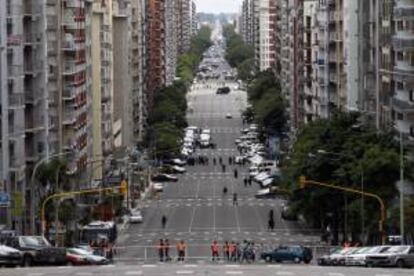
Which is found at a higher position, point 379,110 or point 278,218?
point 379,110

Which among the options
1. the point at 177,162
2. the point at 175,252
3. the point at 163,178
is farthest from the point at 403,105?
the point at 177,162

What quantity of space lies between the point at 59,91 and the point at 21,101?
23.8 meters

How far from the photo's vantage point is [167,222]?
440ft

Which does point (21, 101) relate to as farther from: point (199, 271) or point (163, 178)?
point (163, 178)

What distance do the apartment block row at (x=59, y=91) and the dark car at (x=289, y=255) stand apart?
52.6 feet

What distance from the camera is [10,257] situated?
240 ft

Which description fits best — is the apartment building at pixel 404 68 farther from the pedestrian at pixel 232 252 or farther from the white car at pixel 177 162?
the white car at pixel 177 162

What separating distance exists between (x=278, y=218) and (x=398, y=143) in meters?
32.4

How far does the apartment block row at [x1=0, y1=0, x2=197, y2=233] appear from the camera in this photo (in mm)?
106125

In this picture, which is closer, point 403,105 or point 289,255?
point 289,255

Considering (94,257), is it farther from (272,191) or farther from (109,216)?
(272,191)

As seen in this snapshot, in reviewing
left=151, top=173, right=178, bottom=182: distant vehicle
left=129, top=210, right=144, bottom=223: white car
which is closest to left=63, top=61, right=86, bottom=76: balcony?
left=129, top=210, right=144, bottom=223: white car

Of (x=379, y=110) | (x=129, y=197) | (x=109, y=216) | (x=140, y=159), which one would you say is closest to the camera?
(x=379, y=110)

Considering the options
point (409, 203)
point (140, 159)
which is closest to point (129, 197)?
point (140, 159)
